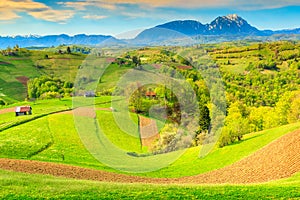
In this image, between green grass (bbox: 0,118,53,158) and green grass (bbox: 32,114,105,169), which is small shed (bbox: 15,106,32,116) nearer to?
green grass (bbox: 32,114,105,169)

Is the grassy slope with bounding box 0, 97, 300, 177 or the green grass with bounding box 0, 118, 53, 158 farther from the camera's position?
the green grass with bounding box 0, 118, 53, 158

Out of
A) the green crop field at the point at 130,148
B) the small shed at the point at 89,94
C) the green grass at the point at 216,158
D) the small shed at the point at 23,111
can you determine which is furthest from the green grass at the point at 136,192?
the small shed at the point at 89,94

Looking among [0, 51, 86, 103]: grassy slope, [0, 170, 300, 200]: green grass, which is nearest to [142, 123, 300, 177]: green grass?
[0, 170, 300, 200]: green grass

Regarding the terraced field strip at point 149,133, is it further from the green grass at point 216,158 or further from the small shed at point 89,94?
the small shed at point 89,94

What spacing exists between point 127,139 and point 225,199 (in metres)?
37.8

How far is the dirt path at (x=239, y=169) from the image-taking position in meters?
28.4

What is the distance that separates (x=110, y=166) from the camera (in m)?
37.4

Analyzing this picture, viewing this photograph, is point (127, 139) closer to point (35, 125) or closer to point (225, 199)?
point (35, 125)

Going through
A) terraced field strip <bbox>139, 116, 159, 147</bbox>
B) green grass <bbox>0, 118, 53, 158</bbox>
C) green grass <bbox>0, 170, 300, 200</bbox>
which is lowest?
terraced field strip <bbox>139, 116, 159, 147</bbox>

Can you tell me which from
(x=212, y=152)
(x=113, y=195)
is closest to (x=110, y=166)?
(x=212, y=152)

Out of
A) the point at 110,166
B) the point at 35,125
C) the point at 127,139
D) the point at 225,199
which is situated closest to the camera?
the point at 225,199

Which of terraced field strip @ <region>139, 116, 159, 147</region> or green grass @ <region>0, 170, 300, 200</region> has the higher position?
green grass @ <region>0, 170, 300, 200</region>

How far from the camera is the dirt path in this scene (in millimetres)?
28389

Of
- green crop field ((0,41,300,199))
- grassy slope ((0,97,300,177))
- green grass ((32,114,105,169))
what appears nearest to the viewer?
green crop field ((0,41,300,199))
